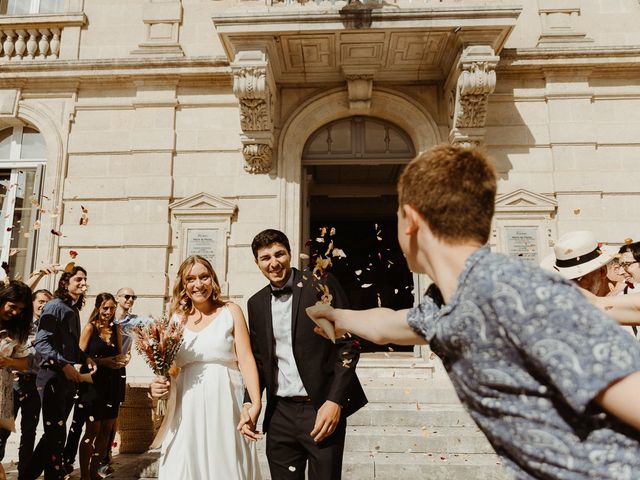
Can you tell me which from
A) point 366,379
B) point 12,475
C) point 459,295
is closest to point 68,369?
point 12,475

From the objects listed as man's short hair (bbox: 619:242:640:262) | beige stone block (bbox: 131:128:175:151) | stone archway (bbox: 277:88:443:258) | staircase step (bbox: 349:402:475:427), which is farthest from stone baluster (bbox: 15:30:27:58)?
man's short hair (bbox: 619:242:640:262)

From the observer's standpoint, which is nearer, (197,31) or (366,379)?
(366,379)

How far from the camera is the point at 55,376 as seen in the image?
4.97 m

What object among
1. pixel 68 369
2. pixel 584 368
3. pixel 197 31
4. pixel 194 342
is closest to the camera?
pixel 584 368

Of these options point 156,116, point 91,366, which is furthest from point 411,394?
point 156,116

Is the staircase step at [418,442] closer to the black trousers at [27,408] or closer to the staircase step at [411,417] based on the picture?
the staircase step at [411,417]

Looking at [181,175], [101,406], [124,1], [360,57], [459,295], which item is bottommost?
[101,406]

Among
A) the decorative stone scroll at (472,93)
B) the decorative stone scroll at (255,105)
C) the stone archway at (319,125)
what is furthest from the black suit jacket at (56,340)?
the decorative stone scroll at (472,93)

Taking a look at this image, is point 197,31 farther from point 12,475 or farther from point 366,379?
point 12,475

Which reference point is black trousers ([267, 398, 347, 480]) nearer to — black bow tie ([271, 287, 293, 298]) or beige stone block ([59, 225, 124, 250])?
black bow tie ([271, 287, 293, 298])

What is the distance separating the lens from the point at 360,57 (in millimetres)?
8141

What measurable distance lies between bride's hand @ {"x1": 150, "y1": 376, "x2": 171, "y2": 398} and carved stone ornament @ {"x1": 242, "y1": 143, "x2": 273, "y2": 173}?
544 cm

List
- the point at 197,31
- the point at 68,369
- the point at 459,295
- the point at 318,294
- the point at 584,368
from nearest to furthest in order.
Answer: the point at 584,368 → the point at 459,295 → the point at 318,294 → the point at 68,369 → the point at 197,31

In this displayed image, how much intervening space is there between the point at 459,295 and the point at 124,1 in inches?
392
